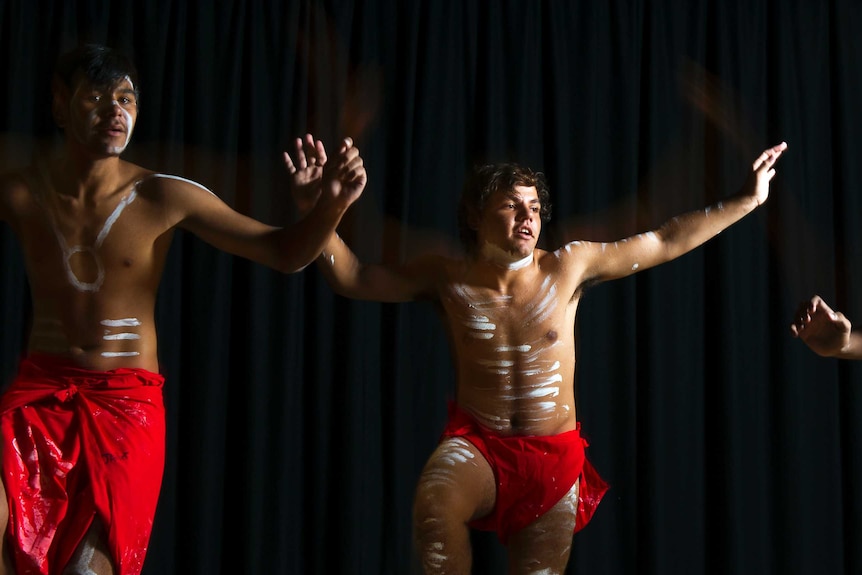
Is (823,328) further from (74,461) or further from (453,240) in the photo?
(74,461)

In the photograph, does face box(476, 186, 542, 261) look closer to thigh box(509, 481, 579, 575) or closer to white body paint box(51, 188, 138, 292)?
thigh box(509, 481, 579, 575)

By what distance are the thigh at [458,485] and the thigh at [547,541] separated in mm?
131

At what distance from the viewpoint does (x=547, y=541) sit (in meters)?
2.82

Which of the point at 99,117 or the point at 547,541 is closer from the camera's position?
the point at 99,117

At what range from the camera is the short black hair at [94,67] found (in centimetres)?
249

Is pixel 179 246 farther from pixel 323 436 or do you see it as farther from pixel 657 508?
pixel 657 508

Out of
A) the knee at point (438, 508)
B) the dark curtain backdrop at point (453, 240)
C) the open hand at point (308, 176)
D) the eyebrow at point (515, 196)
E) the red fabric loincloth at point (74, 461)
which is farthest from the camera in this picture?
the dark curtain backdrop at point (453, 240)

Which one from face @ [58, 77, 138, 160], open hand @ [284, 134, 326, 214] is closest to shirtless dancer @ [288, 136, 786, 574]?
open hand @ [284, 134, 326, 214]

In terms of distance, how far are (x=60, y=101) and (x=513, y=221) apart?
4.08 ft

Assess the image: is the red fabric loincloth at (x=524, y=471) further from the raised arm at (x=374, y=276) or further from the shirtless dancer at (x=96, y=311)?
the shirtless dancer at (x=96, y=311)

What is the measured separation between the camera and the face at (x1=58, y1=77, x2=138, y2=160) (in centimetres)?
247

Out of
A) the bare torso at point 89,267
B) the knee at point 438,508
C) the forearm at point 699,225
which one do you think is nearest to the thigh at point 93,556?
the bare torso at point 89,267

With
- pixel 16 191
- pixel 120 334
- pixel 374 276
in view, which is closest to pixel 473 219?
pixel 374 276

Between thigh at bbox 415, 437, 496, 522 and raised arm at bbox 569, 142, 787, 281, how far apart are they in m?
0.65
